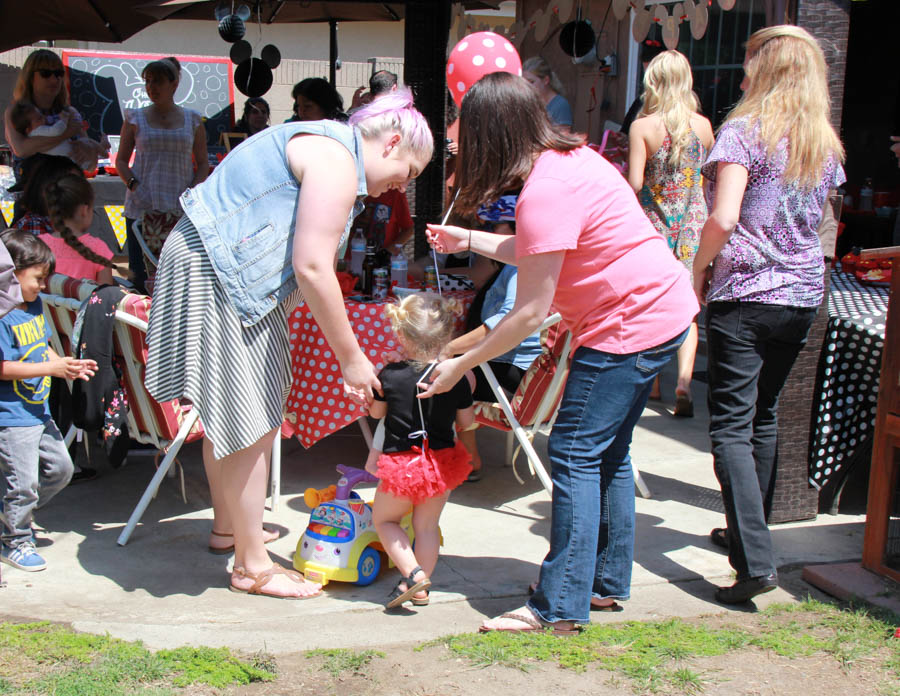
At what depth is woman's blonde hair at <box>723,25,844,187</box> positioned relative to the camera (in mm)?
2877

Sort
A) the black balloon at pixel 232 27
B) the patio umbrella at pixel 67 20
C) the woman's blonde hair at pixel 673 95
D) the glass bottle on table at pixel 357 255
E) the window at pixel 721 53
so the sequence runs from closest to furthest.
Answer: the glass bottle on table at pixel 357 255 → the woman's blonde hair at pixel 673 95 → the patio umbrella at pixel 67 20 → the window at pixel 721 53 → the black balloon at pixel 232 27

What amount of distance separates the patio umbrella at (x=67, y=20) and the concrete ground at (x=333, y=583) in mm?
4390

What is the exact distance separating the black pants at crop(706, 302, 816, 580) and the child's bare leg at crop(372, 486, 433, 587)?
3.38 ft

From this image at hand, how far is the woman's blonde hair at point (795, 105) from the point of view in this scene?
2.88m

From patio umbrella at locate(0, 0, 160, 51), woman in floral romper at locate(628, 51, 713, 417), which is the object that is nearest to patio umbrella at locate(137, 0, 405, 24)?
patio umbrella at locate(0, 0, 160, 51)

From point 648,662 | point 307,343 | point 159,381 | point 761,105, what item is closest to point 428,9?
point 307,343

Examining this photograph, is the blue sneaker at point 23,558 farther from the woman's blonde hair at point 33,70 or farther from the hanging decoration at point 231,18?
the hanging decoration at point 231,18

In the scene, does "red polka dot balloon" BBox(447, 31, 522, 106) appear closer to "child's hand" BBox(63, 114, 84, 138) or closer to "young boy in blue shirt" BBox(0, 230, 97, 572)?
"young boy in blue shirt" BBox(0, 230, 97, 572)

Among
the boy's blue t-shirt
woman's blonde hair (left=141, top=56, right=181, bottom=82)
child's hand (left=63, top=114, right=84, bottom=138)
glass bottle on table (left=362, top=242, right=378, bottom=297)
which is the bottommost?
the boy's blue t-shirt

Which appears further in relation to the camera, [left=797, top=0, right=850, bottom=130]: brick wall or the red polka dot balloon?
the red polka dot balloon

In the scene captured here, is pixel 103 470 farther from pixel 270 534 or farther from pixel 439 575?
pixel 439 575

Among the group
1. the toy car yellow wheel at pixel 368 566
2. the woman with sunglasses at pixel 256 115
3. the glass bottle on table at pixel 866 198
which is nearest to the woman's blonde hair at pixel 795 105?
the toy car yellow wheel at pixel 368 566

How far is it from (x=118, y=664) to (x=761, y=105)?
254cm

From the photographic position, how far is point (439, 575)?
3.20 metres
